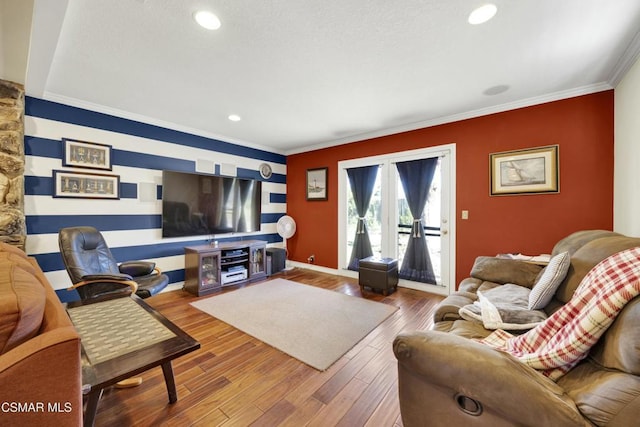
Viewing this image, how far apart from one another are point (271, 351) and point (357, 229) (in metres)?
2.67

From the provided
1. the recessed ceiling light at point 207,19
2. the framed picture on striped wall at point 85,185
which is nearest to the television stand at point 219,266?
the framed picture on striped wall at point 85,185

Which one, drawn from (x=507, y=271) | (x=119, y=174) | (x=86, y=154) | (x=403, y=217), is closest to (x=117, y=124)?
(x=86, y=154)

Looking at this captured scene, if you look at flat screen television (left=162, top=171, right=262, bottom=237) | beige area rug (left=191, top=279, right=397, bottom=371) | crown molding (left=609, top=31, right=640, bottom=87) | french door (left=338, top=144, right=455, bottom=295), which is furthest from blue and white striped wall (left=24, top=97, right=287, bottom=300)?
crown molding (left=609, top=31, right=640, bottom=87)

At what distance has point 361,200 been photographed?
433 cm

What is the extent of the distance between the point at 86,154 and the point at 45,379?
319cm

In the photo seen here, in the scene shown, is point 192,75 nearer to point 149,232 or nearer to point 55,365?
point 149,232

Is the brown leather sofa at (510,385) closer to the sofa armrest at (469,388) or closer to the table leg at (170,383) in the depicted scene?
the sofa armrest at (469,388)

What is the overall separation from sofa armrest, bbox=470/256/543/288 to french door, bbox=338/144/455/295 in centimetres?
98

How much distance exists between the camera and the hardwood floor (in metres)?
1.44

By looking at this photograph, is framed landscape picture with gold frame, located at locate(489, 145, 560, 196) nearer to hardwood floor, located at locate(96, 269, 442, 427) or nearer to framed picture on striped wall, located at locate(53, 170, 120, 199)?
hardwood floor, located at locate(96, 269, 442, 427)

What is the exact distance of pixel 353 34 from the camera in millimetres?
1803

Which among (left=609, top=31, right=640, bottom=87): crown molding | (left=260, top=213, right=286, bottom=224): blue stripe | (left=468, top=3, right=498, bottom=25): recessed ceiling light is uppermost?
(left=468, top=3, right=498, bottom=25): recessed ceiling light

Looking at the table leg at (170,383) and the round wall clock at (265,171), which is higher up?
the round wall clock at (265,171)

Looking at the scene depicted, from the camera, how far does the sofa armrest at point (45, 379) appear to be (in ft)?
2.09
